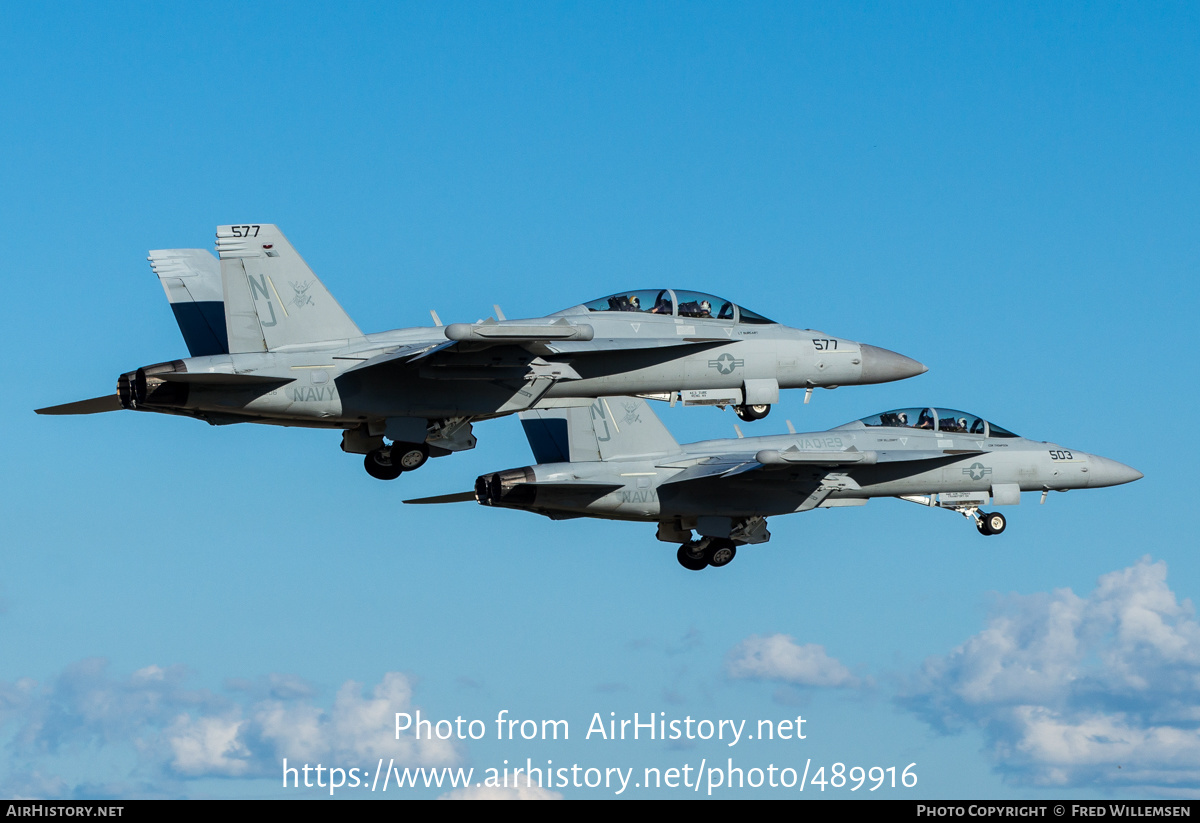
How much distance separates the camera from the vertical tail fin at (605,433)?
37.4 m

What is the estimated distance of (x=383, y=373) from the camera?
96.7 ft

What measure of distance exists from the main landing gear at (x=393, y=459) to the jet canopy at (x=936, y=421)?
1238 centimetres

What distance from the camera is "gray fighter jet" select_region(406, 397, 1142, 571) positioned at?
36.2 metres

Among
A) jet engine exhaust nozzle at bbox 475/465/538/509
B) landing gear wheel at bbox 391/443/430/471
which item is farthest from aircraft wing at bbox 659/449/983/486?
landing gear wheel at bbox 391/443/430/471

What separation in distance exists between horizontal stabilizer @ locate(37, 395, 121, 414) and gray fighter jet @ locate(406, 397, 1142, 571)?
7.67 m

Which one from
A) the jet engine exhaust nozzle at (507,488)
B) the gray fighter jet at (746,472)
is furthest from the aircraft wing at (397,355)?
the gray fighter jet at (746,472)

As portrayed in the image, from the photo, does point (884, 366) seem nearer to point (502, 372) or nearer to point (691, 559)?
point (691, 559)

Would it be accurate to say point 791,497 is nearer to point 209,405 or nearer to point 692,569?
point 692,569

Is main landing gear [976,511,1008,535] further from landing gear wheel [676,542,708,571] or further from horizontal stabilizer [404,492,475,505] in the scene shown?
horizontal stabilizer [404,492,475,505]

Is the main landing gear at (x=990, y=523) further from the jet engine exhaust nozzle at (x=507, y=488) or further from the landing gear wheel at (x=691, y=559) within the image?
the jet engine exhaust nozzle at (x=507, y=488)

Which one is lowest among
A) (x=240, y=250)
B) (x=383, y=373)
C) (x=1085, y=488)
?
(x=1085, y=488)

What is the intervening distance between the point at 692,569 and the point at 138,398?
15.8 meters

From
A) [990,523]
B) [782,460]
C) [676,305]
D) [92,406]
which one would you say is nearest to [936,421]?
[990,523]
